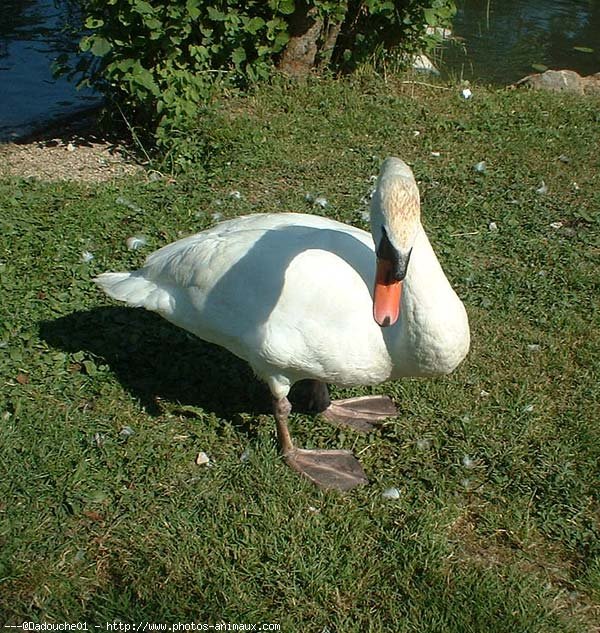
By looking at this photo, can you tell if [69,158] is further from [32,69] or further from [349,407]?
[349,407]

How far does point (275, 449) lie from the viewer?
380cm

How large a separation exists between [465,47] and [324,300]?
8.08 meters

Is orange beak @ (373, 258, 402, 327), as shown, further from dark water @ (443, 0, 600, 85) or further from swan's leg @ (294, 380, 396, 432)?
dark water @ (443, 0, 600, 85)

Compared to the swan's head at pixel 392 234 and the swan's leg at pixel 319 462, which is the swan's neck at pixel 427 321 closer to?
the swan's head at pixel 392 234

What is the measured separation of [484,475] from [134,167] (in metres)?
4.10

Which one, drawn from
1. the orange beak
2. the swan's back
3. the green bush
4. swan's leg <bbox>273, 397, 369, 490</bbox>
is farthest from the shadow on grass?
the green bush

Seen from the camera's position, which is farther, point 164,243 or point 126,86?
point 126,86

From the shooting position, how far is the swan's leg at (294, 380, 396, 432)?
402 centimetres

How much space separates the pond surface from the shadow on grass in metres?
3.69

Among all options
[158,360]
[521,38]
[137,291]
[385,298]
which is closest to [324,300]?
[385,298]

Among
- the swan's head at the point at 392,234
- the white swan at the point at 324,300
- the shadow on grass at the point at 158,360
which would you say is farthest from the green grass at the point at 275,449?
the swan's head at the point at 392,234

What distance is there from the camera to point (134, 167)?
255 inches

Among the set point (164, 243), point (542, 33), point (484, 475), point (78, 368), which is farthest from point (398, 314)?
point (542, 33)

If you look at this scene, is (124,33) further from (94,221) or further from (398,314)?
(398,314)
